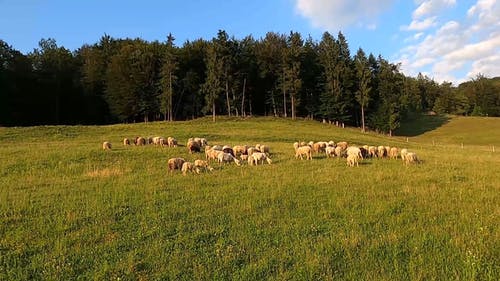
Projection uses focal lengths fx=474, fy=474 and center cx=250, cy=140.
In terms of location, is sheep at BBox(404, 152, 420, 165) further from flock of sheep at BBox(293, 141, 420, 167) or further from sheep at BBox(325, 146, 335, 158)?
sheep at BBox(325, 146, 335, 158)

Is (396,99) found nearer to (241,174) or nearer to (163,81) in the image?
(163,81)

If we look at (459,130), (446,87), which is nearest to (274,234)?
(459,130)

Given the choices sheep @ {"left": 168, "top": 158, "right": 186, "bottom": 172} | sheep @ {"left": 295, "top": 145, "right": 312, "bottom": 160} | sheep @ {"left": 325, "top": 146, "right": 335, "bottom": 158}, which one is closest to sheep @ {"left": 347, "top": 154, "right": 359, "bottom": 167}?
sheep @ {"left": 295, "top": 145, "right": 312, "bottom": 160}

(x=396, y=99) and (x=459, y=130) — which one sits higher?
(x=396, y=99)

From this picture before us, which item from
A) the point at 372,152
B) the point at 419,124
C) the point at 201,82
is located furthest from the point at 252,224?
the point at 419,124

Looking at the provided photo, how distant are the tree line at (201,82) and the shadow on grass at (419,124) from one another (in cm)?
639

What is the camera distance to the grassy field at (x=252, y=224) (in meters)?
9.84

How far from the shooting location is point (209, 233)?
12023 mm

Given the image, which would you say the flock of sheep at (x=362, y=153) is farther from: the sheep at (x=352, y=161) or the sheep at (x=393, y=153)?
the sheep at (x=352, y=161)

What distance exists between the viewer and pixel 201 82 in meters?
93.5

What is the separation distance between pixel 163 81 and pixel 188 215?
239 feet

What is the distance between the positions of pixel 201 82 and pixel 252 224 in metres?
Result: 82.5

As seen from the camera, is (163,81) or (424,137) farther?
(424,137)

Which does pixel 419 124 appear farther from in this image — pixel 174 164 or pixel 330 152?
pixel 174 164
